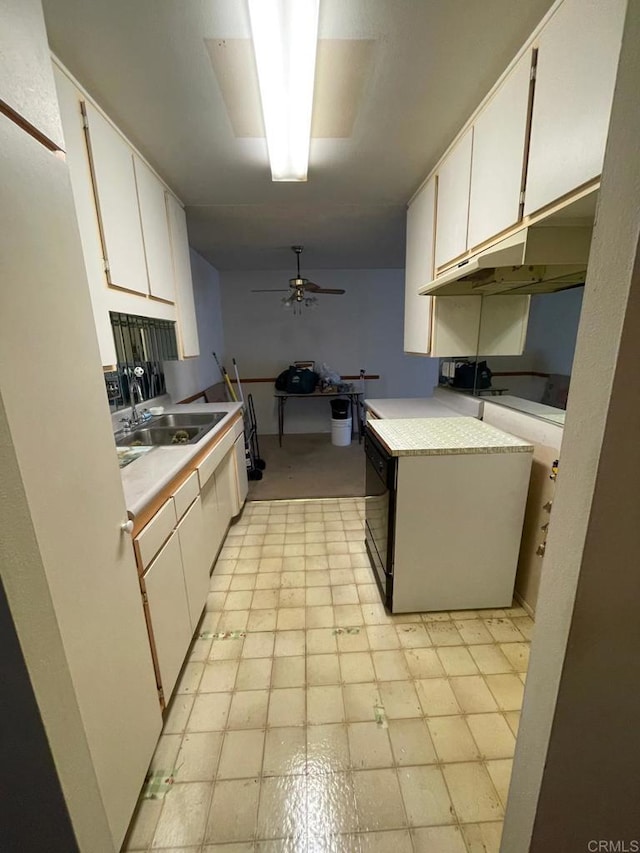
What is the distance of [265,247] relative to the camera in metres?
3.63

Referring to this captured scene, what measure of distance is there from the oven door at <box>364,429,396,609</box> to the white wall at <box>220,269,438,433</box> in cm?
314

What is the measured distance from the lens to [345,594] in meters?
1.99

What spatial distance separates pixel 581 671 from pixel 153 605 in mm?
1212

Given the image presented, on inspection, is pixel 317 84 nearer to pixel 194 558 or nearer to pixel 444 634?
pixel 194 558

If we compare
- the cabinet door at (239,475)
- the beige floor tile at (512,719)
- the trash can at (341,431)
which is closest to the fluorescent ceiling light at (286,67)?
the cabinet door at (239,475)

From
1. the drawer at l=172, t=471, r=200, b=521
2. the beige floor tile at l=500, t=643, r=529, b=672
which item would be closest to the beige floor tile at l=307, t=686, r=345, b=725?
the beige floor tile at l=500, t=643, r=529, b=672

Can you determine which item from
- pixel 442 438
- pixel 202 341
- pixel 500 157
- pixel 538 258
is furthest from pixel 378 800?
pixel 202 341

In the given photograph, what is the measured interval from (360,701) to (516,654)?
0.77 meters

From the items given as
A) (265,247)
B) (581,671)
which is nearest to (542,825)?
(581,671)

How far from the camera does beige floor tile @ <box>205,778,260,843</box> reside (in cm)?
101

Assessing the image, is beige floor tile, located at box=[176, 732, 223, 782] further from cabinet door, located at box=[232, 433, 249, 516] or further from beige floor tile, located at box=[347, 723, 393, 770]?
cabinet door, located at box=[232, 433, 249, 516]

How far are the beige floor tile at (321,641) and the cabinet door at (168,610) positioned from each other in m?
0.57

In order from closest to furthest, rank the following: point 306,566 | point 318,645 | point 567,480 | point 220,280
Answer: point 567,480, point 318,645, point 306,566, point 220,280

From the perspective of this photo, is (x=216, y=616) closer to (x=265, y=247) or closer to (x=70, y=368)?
(x=70, y=368)
